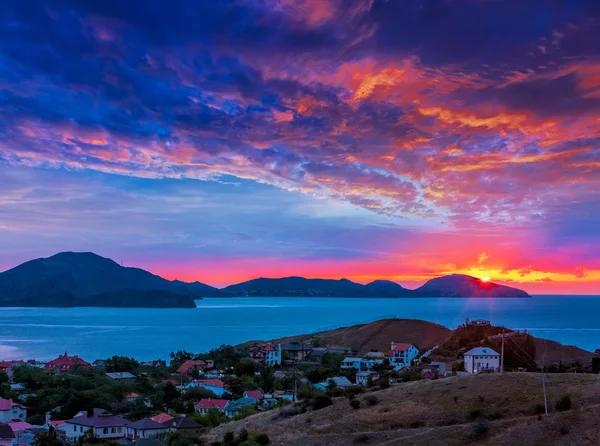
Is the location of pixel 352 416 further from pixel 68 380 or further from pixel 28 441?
pixel 68 380

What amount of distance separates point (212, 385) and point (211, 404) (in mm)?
9656

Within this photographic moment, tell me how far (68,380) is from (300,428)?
29481mm

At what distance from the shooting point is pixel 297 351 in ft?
247

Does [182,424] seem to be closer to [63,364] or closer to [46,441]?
[46,441]

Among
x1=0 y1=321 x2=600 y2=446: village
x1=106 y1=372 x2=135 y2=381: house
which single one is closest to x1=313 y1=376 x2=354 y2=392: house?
x1=0 y1=321 x2=600 y2=446: village

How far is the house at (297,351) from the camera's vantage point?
7331 centimetres

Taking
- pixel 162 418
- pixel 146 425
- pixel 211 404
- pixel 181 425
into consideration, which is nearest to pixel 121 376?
pixel 211 404

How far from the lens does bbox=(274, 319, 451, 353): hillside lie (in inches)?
3221

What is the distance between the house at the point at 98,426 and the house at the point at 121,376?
22.2m

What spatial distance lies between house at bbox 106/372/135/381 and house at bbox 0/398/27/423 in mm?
14895

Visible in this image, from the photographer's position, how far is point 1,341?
12400 cm

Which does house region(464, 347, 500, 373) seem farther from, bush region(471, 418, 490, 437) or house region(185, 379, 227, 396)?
bush region(471, 418, 490, 437)

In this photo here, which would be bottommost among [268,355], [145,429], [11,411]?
[11,411]

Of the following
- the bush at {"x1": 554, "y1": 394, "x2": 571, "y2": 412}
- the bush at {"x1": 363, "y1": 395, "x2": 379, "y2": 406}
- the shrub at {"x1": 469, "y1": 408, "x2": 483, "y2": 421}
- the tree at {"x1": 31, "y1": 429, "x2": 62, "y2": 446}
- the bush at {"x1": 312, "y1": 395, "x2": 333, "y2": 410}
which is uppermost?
the bush at {"x1": 554, "y1": 394, "x2": 571, "y2": 412}
